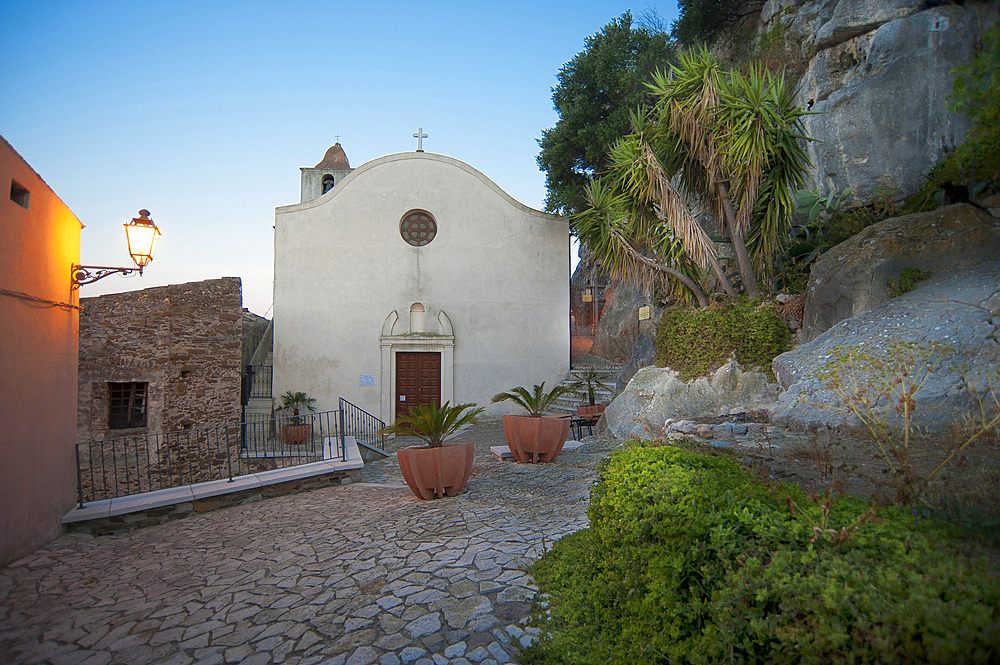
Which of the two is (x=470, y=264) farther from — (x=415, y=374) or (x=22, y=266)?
(x=22, y=266)

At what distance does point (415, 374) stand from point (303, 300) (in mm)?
3724

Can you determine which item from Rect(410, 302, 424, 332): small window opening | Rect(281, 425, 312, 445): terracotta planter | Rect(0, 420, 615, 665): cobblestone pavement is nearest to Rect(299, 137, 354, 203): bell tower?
Rect(410, 302, 424, 332): small window opening

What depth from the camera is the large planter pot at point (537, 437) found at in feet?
27.4

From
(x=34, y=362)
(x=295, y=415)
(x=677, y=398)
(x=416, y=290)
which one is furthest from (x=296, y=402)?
(x=677, y=398)

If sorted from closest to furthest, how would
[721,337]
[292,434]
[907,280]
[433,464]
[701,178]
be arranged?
[433,464] < [907,280] < [721,337] < [701,178] < [292,434]

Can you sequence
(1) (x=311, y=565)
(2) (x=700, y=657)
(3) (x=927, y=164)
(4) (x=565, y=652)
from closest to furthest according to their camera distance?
(2) (x=700, y=657)
(4) (x=565, y=652)
(1) (x=311, y=565)
(3) (x=927, y=164)

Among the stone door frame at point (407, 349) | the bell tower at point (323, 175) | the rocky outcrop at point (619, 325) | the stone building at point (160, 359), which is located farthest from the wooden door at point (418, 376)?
the bell tower at point (323, 175)

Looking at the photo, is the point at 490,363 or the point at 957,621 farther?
the point at 490,363

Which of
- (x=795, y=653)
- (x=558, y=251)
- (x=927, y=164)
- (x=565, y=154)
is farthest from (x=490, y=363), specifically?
(x=795, y=653)

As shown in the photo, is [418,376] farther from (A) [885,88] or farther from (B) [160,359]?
(A) [885,88]

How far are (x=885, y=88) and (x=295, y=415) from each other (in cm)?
1478

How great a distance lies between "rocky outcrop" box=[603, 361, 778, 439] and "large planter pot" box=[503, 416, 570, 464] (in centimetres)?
124

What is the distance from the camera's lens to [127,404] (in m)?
10.3

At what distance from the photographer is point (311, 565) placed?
470cm
